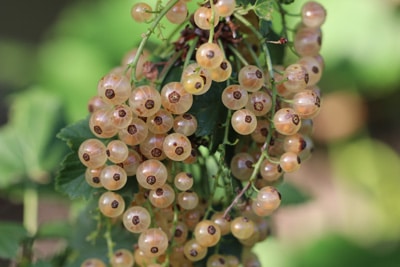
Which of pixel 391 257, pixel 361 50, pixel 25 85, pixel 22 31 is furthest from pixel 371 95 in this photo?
pixel 22 31

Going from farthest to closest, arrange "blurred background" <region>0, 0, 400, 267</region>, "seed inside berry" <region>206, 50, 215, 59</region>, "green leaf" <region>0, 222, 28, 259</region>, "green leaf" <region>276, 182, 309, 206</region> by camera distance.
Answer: "blurred background" <region>0, 0, 400, 267</region>
"green leaf" <region>276, 182, 309, 206</region>
"green leaf" <region>0, 222, 28, 259</region>
"seed inside berry" <region>206, 50, 215, 59</region>

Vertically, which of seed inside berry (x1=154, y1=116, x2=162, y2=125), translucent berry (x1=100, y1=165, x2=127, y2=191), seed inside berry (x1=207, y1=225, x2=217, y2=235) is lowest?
seed inside berry (x1=207, y1=225, x2=217, y2=235)

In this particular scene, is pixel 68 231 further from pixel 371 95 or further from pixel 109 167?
pixel 371 95

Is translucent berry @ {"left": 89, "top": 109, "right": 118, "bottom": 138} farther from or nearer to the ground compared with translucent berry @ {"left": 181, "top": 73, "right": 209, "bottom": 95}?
nearer to the ground

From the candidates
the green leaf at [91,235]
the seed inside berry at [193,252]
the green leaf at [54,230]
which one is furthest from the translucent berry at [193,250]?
the green leaf at [54,230]

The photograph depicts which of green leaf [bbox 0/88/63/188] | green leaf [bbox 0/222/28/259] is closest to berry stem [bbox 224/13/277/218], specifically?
green leaf [bbox 0/222/28/259]

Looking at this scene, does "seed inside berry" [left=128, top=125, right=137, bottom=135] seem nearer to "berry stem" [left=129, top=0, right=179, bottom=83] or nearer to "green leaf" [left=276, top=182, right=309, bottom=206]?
"berry stem" [left=129, top=0, right=179, bottom=83]

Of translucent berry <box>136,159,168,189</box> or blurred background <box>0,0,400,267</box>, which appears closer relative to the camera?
translucent berry <box>136,159,168,189</box>
